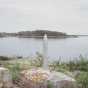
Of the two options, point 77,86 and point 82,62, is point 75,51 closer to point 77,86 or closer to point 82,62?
point 82,62

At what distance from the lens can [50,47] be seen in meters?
9.16

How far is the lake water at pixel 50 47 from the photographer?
8930 millimetres

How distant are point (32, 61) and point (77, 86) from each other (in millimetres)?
2756

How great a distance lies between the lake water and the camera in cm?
893

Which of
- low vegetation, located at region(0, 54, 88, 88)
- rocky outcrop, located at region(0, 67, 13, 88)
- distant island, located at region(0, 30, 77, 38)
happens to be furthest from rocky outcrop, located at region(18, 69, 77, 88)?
distant island, located at region(0, 30, 77, 38)

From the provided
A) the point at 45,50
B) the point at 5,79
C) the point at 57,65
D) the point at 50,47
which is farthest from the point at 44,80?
the point at 57,65

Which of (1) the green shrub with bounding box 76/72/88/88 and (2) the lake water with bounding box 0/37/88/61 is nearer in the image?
(1) the green shrub with bounding box 76/72/88/88

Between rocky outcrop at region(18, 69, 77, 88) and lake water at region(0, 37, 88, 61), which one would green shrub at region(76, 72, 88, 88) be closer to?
rocky outcrop at region(18, 69, 77, 88)

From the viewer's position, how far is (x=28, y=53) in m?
10.1

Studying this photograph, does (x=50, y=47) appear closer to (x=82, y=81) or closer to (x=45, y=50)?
(x=45, y=50)

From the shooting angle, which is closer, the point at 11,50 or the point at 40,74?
the point at 40,74

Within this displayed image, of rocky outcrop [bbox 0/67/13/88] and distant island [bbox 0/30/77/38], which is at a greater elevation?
distant island [bbox 0/30/77/38]

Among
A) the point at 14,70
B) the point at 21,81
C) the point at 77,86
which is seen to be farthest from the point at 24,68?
the point at 77,86

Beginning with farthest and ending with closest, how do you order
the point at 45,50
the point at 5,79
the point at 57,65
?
the point at 57,65 → the point at 45,50 → the point at 5,79
